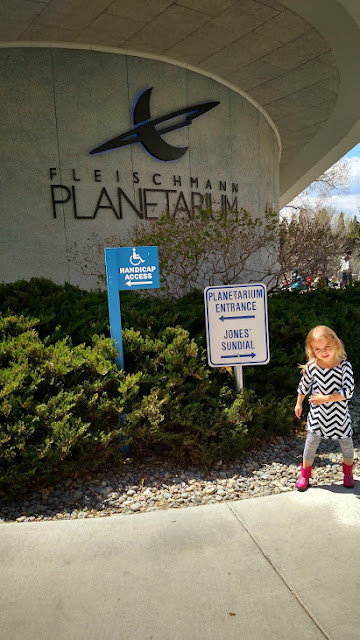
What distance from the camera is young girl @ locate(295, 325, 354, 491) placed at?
10.5 feet

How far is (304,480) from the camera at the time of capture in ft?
10.9

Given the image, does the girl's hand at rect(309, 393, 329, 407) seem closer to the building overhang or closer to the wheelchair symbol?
the wheelchair symbol

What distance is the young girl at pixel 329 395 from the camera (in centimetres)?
320

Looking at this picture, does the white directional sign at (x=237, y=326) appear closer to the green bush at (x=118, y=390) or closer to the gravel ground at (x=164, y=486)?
the green bush at (x=118, y=390)

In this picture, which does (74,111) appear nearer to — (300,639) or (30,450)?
(30,450)

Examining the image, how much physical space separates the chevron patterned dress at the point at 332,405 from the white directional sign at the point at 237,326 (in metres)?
0.63

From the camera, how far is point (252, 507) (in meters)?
3.07

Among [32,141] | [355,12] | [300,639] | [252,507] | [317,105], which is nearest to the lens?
[300,639]

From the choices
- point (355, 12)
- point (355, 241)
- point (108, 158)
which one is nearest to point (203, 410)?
point (108, 158)

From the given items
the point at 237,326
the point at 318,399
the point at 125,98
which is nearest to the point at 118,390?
the point at 237,326

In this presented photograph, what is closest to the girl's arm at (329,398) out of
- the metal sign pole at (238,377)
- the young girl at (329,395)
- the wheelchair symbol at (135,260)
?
the young girl at (329,395)

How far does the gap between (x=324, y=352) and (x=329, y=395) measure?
31 centimetres

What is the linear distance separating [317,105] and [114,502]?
1390 cm

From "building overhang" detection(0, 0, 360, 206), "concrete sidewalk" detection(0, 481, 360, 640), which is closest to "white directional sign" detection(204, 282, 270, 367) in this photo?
"concrete sidewalk" detection(0, 481, 360, 640)
